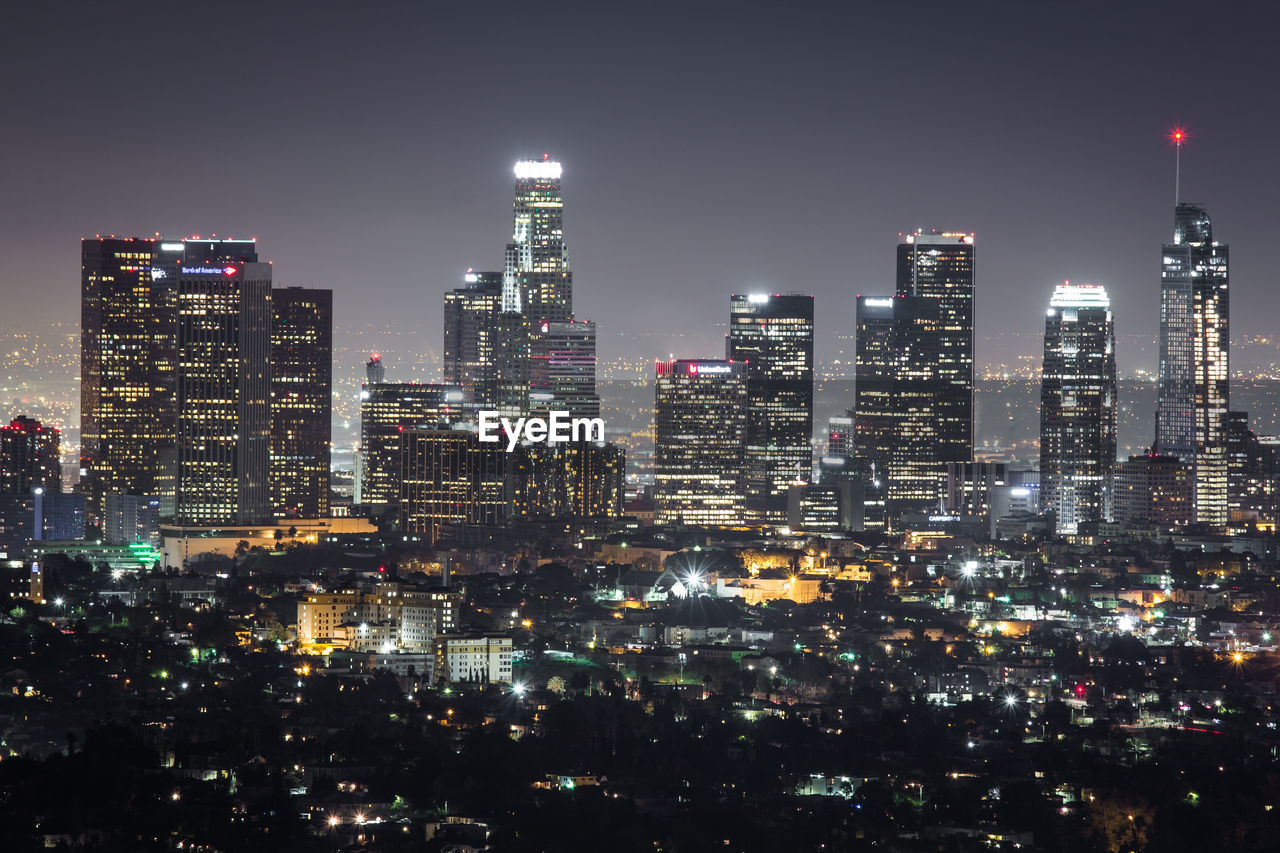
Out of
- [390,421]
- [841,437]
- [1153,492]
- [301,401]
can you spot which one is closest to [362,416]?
[390,421]

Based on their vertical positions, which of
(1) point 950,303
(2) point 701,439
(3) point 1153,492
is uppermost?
(1) point 950,303

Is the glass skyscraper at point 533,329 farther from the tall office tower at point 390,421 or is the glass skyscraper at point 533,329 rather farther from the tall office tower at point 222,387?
the tall office tower at point 222,387

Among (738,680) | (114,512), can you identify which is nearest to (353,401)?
(114,512)

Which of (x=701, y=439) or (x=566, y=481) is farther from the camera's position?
(x=701, y=439)

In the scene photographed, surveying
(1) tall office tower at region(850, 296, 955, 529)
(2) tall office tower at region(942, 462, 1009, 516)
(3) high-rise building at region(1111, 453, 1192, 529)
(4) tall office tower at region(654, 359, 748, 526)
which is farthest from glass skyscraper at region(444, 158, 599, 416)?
(3) high-rise building at region(1111, 453, 1192, 529)

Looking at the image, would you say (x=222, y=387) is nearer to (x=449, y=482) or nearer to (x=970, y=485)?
(x=449, y=482)

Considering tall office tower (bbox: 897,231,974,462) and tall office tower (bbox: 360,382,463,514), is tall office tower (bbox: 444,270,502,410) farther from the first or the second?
tall office tower (bbox: 897,231,974,462)
